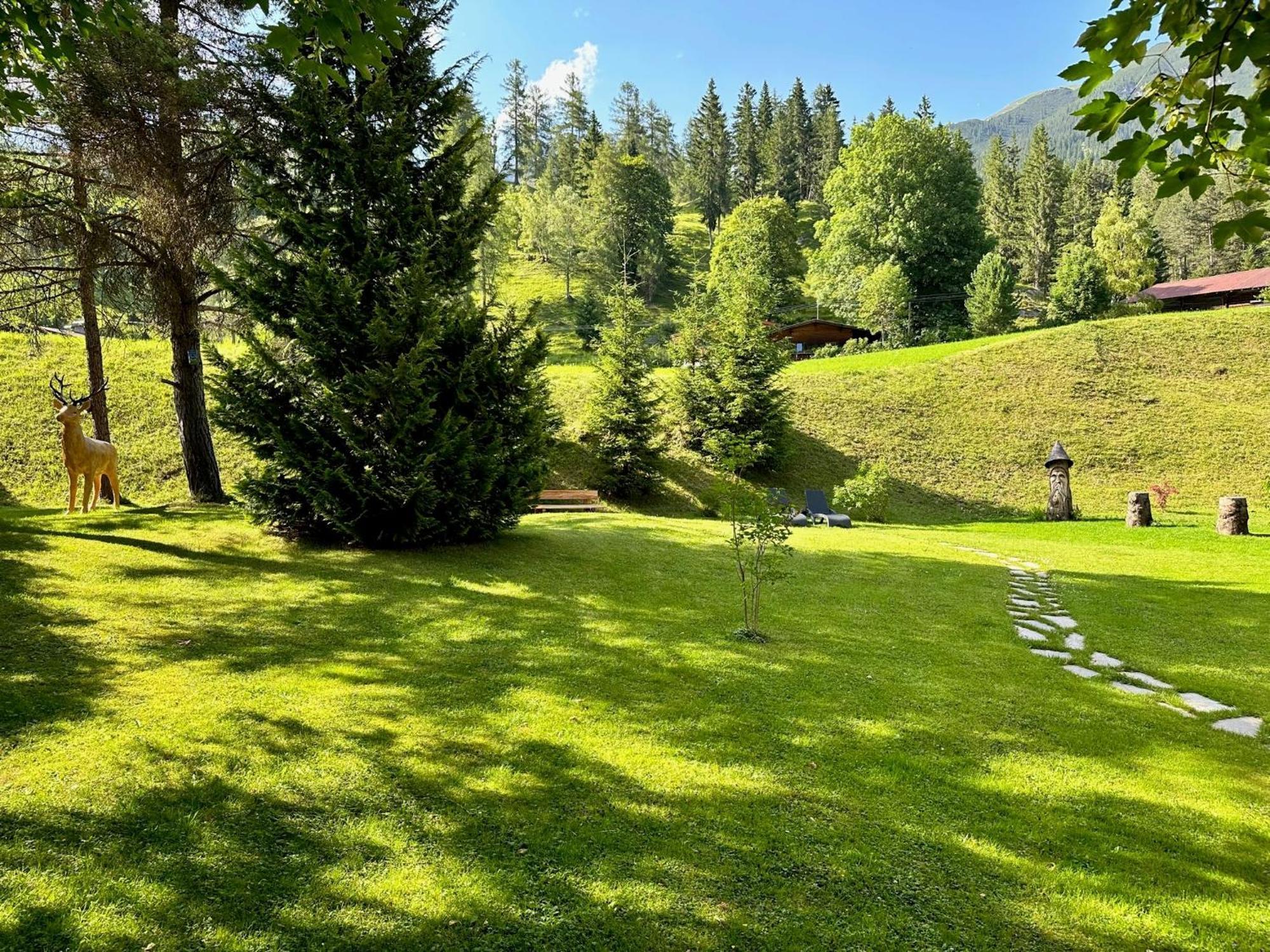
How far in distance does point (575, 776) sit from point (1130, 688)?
4839mm

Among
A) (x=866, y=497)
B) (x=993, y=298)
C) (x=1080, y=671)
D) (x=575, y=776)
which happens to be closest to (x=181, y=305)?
(x=575, y=776)

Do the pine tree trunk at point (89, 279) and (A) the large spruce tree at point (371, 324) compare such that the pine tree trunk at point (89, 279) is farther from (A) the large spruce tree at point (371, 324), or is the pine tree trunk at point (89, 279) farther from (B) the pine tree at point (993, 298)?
(B) the pine tree at point (993, 298)

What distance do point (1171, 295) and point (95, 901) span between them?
58.8 meters

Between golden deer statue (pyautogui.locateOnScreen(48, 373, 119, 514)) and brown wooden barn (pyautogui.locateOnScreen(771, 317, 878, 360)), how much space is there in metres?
32.0

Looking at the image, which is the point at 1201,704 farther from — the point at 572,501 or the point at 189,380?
the point at 572,501

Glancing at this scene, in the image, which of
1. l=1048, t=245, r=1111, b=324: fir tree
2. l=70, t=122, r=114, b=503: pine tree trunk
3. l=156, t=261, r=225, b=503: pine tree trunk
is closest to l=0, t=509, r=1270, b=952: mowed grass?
l=156, t=261, r=225, b=503: pine tree trunk

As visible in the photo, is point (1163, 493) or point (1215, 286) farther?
point (1215, 286)

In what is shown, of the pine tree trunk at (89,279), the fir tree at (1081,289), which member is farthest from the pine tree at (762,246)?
the pine tree trunk at (89,279)

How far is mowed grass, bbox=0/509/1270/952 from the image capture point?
2.48 meters

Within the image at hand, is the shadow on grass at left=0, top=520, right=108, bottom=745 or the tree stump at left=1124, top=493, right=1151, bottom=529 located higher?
the shadow on grass at left=0, top=520, right=108, bottom=745

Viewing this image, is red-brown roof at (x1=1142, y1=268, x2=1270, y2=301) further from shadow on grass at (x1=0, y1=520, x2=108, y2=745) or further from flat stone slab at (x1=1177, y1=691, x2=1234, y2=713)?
shadow on grass at (x1=0, y1=520, x2=108, y2=745)

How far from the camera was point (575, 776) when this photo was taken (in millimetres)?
3459

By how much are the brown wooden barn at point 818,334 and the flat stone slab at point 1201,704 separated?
32.3 meters

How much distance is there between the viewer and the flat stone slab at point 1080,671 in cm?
557
